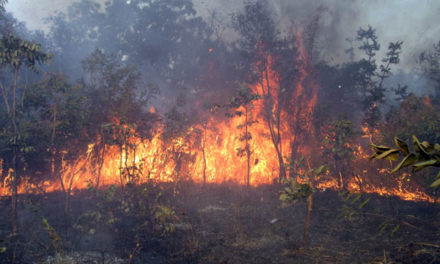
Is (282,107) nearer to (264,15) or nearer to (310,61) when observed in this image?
(310,61)

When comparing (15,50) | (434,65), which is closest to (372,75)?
(434,65)

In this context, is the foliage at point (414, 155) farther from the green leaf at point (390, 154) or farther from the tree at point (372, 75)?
the tree at point (372, 75)

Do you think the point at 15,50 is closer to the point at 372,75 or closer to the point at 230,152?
the point at 230,152

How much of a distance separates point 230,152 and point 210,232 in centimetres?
1142

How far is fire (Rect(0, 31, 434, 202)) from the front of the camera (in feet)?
50.1

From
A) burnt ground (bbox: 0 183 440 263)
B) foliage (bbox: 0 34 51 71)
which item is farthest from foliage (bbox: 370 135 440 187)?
foliage (bbox: 0 34 51 71)

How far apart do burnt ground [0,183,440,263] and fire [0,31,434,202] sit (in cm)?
150

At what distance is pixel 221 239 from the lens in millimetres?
9883

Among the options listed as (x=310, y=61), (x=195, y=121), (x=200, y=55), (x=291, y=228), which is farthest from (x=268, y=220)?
(x=200, y=55)

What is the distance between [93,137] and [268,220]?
987cm

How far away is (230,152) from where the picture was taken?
21.8 m

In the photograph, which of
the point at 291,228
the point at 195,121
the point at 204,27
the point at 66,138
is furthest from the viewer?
the point at 204,27

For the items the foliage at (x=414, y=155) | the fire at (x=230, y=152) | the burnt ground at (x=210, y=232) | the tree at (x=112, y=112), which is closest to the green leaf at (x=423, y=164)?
the foliage at (x=414, y=155)

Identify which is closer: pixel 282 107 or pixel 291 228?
pixel 291 228
